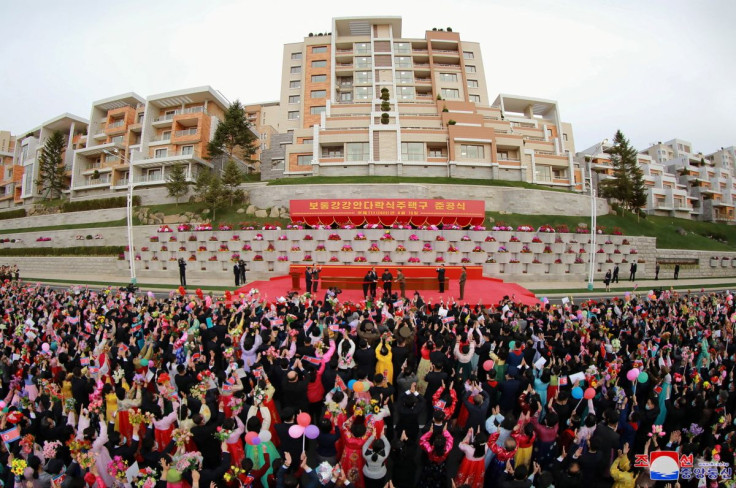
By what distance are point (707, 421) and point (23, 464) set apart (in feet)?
33.6

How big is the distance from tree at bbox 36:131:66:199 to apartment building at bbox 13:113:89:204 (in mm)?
1252

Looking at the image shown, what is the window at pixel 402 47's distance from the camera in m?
57.3

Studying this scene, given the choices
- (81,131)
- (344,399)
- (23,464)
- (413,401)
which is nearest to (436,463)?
(413,401)

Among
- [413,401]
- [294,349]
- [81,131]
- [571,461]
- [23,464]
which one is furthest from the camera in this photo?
[81,131]

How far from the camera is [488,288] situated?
74.3 feet

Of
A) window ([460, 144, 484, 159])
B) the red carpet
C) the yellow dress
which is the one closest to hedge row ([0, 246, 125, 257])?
the red carpet

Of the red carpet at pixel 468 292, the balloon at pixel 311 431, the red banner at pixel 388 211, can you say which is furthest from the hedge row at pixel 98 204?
the balloon at pixel 311 431

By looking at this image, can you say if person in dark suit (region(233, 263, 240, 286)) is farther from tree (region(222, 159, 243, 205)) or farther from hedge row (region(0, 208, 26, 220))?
hedge row (region(0, 208, 26, 220))

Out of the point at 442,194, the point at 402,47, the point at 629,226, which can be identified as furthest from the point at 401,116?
the point at 629,226

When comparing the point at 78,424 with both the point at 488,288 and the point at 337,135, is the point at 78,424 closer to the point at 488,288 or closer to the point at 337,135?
the point at 488,288

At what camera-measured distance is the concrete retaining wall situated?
37.1 metres

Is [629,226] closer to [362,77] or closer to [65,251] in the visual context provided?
[362,77]

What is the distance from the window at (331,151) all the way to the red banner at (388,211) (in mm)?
19061

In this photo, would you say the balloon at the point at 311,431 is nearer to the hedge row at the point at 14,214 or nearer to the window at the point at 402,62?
the window at the point at 402,62
